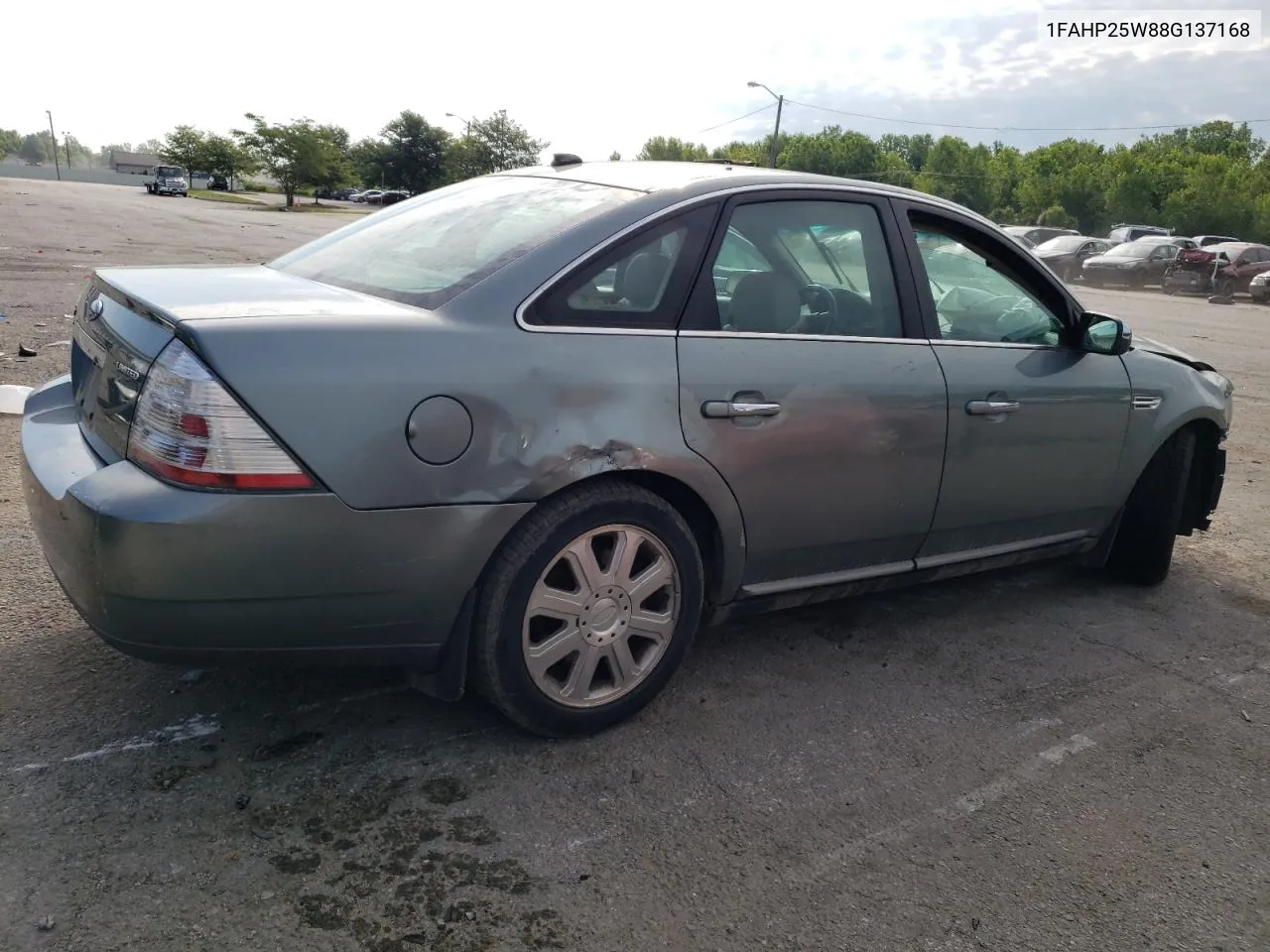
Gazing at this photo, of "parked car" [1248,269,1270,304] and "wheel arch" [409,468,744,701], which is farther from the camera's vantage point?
"parked car" [1248,269,1270,304]

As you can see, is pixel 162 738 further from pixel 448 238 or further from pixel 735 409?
pixel 735 409

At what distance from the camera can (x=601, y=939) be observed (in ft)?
7.27

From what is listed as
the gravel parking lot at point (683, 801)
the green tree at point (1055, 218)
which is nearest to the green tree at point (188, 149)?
the green tree at point (1055, 218)

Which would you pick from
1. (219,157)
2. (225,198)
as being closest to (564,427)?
(225,198)

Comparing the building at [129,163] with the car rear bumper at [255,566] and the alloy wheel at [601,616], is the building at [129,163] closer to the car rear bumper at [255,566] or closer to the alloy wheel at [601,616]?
the car rear bumper at [255,566]

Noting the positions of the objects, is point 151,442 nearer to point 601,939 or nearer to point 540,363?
point 540,363

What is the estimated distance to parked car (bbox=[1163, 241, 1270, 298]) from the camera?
27141 millimetres

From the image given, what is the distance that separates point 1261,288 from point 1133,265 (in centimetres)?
355

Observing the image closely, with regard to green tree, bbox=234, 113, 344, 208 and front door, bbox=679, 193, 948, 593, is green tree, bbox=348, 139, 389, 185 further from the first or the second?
front door, bbox=679, 193, 948, 593

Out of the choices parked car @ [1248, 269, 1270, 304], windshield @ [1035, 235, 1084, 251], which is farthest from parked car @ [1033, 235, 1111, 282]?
parked car @ [1248, 269, 1270, 304]

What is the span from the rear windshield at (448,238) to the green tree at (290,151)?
215 ft

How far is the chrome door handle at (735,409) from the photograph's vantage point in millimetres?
3012

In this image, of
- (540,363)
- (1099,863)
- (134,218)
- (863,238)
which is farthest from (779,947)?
(134,218)

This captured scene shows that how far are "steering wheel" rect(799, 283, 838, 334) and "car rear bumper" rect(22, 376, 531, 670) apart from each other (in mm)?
1259
